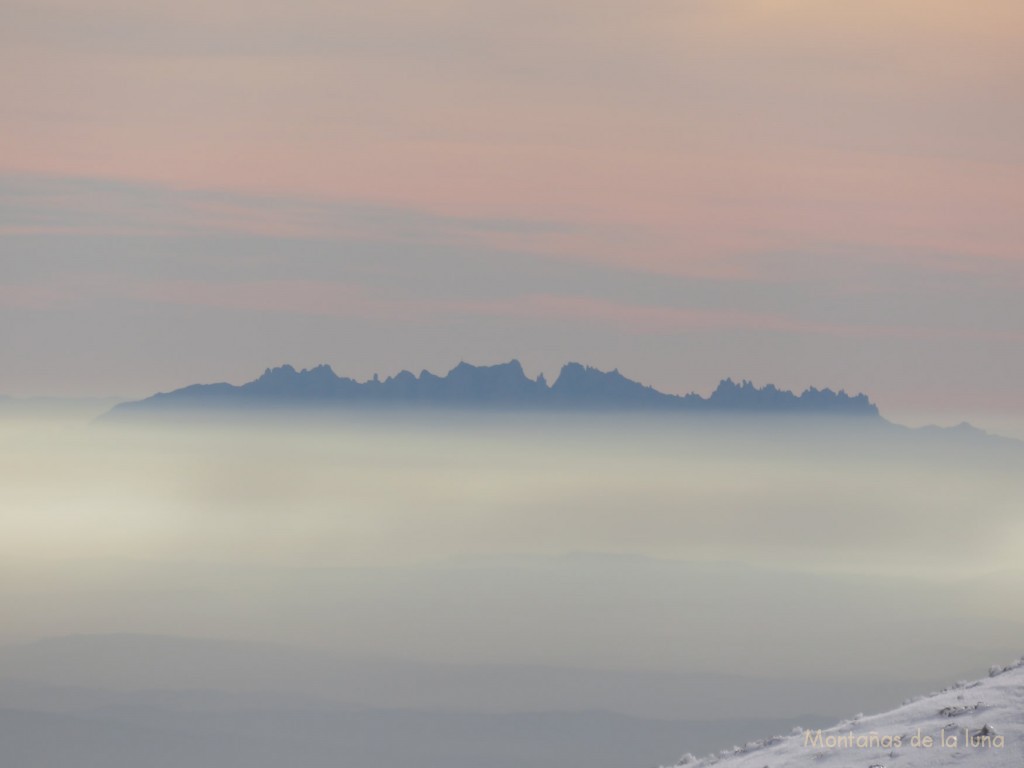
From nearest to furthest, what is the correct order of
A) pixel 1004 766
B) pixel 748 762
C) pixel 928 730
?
1. pixel 1004 766
2. pixel 928 730
3. pixel 748 762

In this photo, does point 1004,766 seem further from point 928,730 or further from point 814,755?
point 814,755

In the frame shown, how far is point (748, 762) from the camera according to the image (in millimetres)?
22625

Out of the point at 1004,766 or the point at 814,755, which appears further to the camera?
the point at 814,755

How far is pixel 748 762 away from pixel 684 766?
9.87 feet

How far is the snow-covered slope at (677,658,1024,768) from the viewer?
1952 centimetres

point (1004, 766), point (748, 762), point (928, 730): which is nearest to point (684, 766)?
point (748, 762)

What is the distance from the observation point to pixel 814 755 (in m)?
21.5

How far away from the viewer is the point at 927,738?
20.5 m

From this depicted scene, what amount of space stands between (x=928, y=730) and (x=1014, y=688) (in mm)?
2364

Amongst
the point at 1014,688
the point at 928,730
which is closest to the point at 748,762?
the point at 928,730

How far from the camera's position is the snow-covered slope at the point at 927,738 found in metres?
19.5

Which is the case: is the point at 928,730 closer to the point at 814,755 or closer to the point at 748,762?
the point at 814,755

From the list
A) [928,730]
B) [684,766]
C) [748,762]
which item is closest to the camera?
[928,730]

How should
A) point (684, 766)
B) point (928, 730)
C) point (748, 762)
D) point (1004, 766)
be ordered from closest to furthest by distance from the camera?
point (1004, 766) → point (928, 730) → point (748, 762) → point (684, 766)
